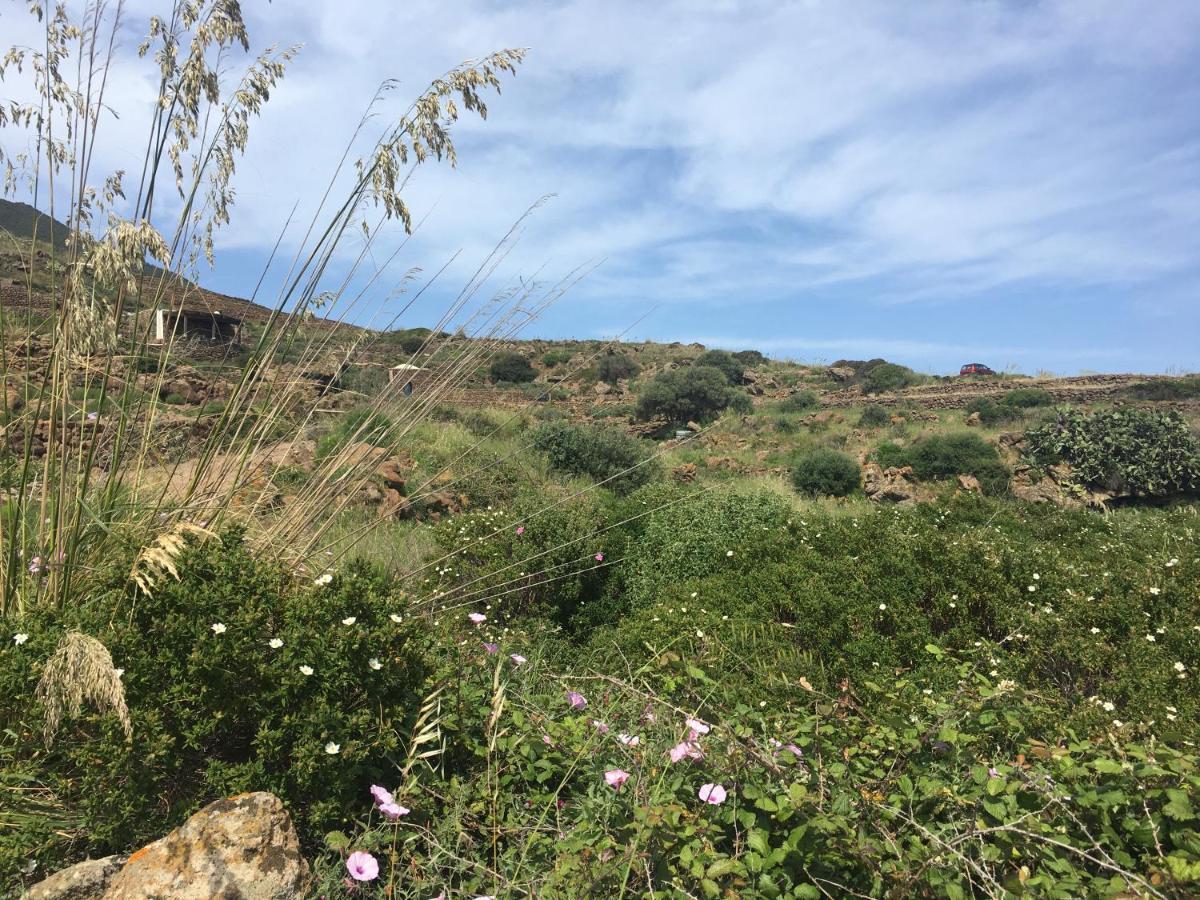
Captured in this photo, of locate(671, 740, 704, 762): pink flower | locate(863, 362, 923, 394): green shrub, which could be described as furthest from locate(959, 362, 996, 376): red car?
locate(671, 740, 704, 762): pink flower

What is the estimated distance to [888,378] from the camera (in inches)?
1332

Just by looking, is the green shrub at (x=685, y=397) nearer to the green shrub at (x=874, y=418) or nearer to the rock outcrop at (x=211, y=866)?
the green shrub at (x=874, y=418)

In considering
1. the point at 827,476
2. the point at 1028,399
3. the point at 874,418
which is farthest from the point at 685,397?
the point at 1028,399

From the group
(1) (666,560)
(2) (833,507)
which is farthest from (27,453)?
(2) (833,507)

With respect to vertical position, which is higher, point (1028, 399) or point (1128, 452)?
point (1028, 399)

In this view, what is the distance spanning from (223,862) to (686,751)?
103 cm

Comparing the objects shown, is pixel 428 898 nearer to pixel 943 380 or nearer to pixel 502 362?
pixel 502 362

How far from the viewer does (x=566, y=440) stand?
38.1 feet

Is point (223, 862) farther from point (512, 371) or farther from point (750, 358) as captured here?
point (750, 358)

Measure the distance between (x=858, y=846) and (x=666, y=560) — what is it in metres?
5.35

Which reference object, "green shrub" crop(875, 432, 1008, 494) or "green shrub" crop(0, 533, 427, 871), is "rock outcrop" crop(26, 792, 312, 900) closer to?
"green shrub" crop(0, 533, 427, 871)

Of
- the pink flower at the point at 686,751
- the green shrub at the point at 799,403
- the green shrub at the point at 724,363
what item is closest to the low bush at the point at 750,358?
the green shrub at the point at 724,363

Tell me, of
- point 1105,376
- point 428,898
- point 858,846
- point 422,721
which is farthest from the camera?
point 1105,376

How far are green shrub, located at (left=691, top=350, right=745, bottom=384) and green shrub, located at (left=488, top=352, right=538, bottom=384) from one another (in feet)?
25.0
